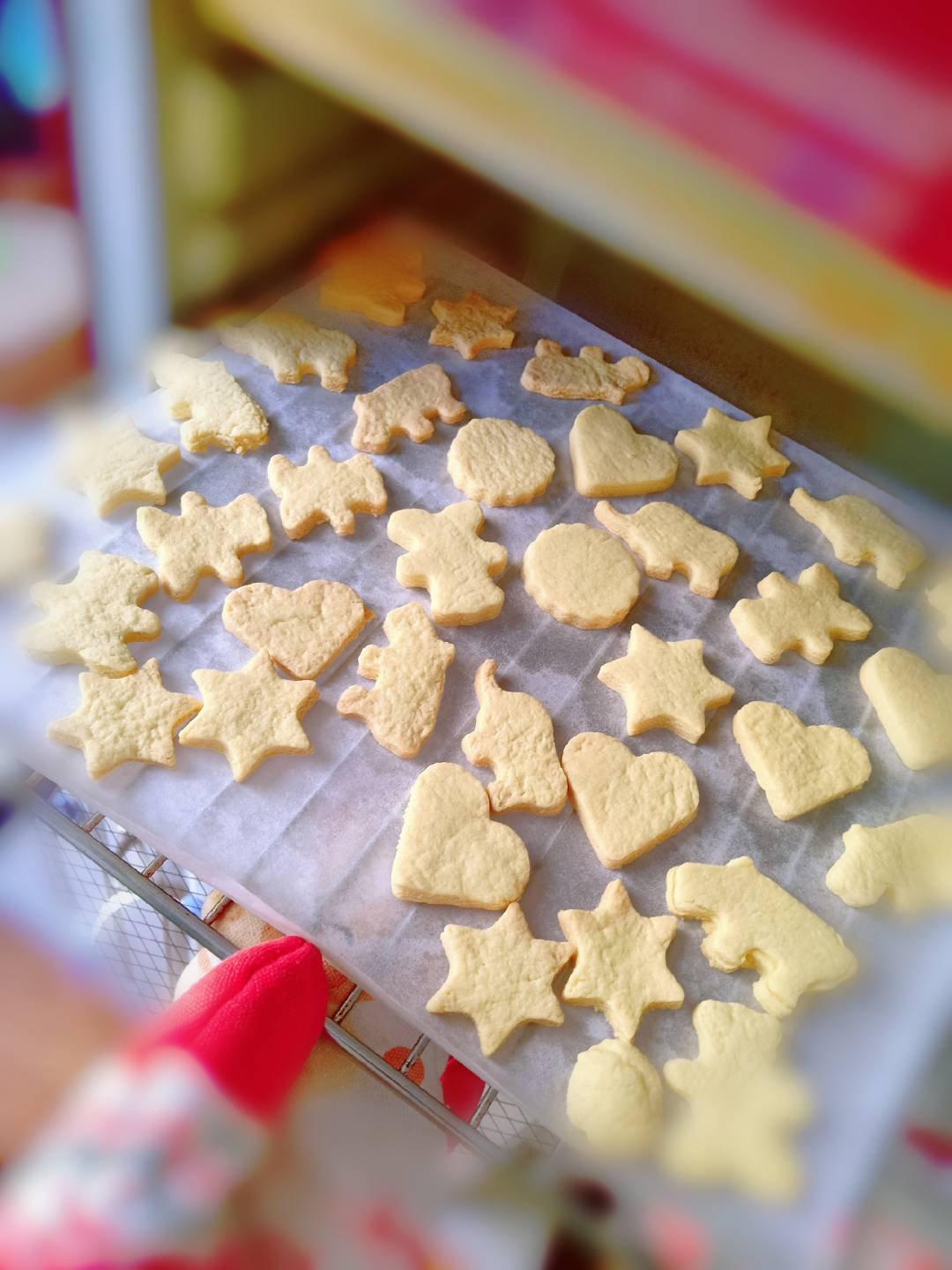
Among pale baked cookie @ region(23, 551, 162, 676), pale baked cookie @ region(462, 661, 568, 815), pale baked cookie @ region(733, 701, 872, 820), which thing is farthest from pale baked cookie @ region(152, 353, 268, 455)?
pale baked cookie @ region(733, 701, 872, 820)

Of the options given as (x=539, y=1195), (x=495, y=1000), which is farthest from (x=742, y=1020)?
(x=539, y=1195)

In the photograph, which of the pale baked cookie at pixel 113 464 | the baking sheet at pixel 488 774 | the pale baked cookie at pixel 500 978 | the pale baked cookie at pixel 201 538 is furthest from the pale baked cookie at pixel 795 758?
the pale baked cookie at pixel 113 464

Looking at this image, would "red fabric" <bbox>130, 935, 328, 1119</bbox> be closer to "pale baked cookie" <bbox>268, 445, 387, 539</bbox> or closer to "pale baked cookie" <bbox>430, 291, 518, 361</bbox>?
"pale baked cookie" <bbox>268, 445, 387, 539</bbox>

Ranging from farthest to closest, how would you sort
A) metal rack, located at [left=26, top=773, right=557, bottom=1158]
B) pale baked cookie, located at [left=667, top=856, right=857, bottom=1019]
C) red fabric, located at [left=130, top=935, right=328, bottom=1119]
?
pale baked cookie, located at [left=667, top=856, right=857, bottom=1019], metal rack, located at [left=26, top=773, right=557, bottom=1158], red fabric, located at [left=130, top=935, right=328, bottom=1119]

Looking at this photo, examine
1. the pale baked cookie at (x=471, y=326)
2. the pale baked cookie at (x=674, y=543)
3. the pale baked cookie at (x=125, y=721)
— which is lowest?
the pale baked cookie at (x=125, y=721)

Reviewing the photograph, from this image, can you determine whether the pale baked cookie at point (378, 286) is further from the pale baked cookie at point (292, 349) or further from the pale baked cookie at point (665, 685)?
the pale baked cookie at point (665, 685)
